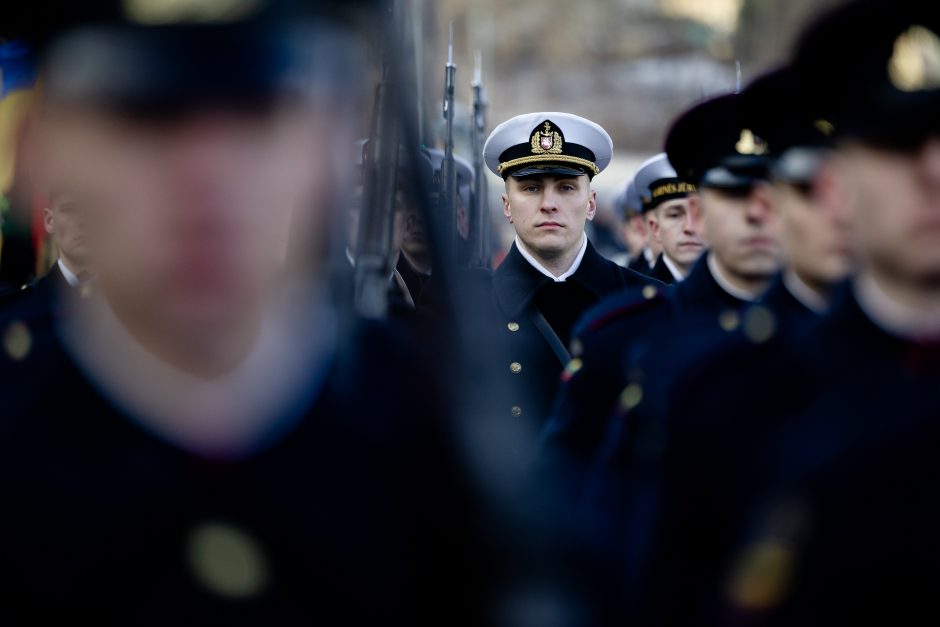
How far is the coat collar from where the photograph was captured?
4551 millimetres

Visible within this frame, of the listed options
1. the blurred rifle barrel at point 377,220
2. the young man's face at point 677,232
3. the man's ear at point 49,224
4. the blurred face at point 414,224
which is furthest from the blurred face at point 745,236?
the man's ear at point 49,224

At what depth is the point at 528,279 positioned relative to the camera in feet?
Answer: 15.2

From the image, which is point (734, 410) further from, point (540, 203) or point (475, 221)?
point (475, 221)

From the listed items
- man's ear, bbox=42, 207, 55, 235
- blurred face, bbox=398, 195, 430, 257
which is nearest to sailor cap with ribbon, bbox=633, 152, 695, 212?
blurred face, bbox=398, 195, 430, 257

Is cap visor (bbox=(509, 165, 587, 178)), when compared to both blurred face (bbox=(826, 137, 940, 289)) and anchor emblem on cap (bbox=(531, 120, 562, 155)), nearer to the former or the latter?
anchor emblem on cap (bbox=(531, 120, 562, 155))

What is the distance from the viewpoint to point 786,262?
2.73m

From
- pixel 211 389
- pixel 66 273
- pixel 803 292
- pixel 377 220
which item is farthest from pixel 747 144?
pixel 66 273

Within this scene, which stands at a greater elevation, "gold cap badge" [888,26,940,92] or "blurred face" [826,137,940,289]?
"gold cap badge" [888,26,940,92]

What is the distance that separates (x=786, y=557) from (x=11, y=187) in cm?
183

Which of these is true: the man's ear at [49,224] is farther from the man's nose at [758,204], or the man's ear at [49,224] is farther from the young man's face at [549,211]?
the man's nose at [758,204]

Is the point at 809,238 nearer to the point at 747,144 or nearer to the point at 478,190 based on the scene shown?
the point at 747,144

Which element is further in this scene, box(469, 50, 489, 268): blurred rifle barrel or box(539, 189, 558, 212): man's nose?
box(469, 50, 489, 268): blurred rifle barrel

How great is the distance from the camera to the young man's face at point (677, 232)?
5.50 metres

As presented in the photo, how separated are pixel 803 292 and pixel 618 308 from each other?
79 cm
